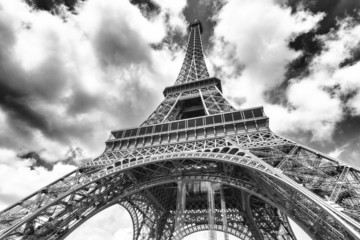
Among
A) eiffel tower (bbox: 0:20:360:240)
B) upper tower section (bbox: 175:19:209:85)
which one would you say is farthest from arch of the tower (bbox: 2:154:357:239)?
upper tower section (bbox: 175:19:209:85)

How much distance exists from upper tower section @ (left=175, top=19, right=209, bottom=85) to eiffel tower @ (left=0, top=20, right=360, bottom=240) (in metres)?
5.05

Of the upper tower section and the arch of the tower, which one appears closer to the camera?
the arch of the tower

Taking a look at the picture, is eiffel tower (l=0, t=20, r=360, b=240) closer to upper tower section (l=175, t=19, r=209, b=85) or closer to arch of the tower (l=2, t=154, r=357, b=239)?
arch of the tower (l=2, t=154, r=357, b=239)

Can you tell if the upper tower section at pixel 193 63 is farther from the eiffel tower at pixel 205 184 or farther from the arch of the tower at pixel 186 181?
the arch of the tower at pixel 186 181

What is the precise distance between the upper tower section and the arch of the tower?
14493 mm

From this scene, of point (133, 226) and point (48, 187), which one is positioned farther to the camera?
point (133, 226)

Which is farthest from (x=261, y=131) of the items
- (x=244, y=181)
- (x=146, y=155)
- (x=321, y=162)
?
(x=146, y=155)

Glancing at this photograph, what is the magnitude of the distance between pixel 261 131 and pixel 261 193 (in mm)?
3992

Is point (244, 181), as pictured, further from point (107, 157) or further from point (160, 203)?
point (160, 203)

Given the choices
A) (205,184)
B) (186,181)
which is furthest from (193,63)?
(186,181)

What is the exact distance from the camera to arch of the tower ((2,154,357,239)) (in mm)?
8963

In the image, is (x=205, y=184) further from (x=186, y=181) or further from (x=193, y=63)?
(x=193, y=63)

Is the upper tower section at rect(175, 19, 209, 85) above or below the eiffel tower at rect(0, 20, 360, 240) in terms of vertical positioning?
above

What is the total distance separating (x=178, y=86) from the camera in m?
25.7
